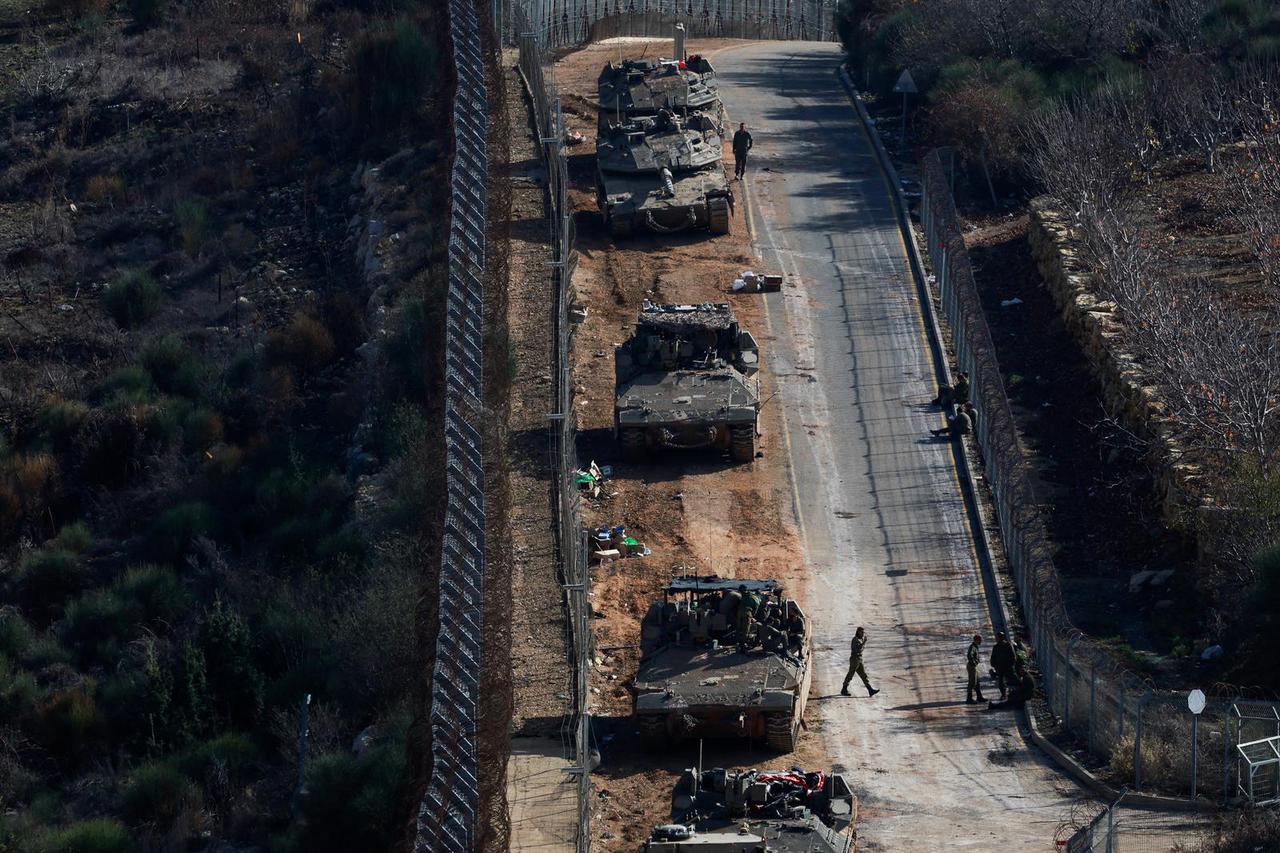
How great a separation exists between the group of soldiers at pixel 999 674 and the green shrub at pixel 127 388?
966 inches

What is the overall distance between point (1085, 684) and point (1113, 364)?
41.4 ft

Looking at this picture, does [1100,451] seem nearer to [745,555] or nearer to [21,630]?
[745,555]

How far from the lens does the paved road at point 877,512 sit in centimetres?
3031

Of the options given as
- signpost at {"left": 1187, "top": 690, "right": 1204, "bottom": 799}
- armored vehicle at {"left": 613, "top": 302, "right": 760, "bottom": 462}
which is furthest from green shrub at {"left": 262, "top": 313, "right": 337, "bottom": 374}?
signpost at {"left": 1187, "top": 690, "right": 1204, "bottom": 799}

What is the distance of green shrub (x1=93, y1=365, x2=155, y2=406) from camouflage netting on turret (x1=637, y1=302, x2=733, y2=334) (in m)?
15.9

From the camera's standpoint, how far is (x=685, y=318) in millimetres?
41531

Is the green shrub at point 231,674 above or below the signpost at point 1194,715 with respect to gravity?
below

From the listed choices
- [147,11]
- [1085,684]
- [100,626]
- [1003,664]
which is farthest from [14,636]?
[147,11]

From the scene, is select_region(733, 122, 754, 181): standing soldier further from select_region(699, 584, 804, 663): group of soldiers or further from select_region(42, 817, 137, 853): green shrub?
select_region(42, 817, 137, 853): green shrub

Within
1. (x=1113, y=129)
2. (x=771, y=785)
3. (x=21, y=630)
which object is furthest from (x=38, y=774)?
(x=1113, y=129)

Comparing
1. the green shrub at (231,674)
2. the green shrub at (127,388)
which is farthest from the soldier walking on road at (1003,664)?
the green shrub at (127,388)

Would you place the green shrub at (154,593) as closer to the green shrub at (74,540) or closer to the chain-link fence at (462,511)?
the green shrub at (74,540)

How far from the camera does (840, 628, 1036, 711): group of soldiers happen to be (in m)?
33.0

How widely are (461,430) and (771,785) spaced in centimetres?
978
